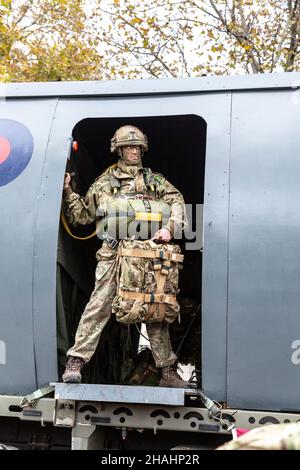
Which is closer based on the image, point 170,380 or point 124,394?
point 124,394

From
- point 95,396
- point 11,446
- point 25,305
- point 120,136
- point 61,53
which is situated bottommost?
point 11,446

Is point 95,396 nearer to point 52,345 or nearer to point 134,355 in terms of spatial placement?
point 52,345

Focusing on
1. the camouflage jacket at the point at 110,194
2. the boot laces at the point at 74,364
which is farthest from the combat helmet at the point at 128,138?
the boot laces at the point at 74,364

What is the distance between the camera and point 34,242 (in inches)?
191

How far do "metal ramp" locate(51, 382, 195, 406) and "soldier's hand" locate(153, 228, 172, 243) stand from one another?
1145 millimetres

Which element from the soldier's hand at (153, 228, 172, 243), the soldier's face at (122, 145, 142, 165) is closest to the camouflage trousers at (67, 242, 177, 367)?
the soldier's hand at (153, 228, 172, 243)

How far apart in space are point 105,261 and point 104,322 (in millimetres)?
476

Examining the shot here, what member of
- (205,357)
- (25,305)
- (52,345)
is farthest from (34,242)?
(205,357)

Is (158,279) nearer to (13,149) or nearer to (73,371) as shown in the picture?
(73,371)

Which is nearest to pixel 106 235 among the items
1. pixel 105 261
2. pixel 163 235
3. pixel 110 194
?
pixel 105 261

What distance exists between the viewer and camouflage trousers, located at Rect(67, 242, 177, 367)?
16.3 feet

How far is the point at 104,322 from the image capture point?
5.05 m

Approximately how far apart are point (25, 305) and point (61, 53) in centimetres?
1000

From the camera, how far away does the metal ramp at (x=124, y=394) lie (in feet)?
14.7
